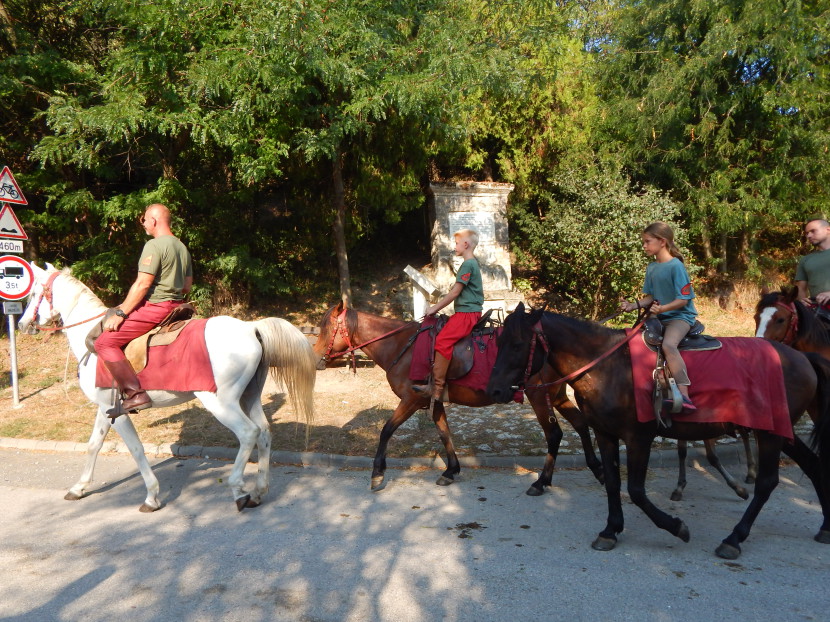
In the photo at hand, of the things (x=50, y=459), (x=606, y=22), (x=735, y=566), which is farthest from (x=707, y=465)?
(x=606, y=22)

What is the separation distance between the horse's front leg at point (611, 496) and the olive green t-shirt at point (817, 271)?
3606 mm

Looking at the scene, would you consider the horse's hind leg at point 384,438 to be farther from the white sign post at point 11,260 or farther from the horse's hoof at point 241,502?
the white sign post at point 11,260

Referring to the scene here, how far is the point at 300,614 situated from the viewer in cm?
354

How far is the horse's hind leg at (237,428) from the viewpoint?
5391 millimetres

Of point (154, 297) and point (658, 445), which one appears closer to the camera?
point (154, 297)

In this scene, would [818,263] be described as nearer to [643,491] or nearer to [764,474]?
[764,474]

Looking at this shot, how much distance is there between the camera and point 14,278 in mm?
8781

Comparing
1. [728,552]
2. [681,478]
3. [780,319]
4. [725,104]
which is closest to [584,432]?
[681,478]

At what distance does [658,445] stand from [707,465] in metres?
0.57

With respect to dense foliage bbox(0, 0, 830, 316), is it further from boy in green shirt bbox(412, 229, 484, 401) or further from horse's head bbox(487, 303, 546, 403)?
horse's head bbox(487, 303, 546, 403)

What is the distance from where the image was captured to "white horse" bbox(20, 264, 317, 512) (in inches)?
216

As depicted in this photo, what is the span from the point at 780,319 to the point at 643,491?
276 cm

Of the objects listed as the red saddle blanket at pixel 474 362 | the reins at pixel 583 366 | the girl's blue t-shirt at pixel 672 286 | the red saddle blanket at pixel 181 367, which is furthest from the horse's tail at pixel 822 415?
the red saddle blanket at pixel 181 367

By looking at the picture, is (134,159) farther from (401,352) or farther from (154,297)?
(401,352)
